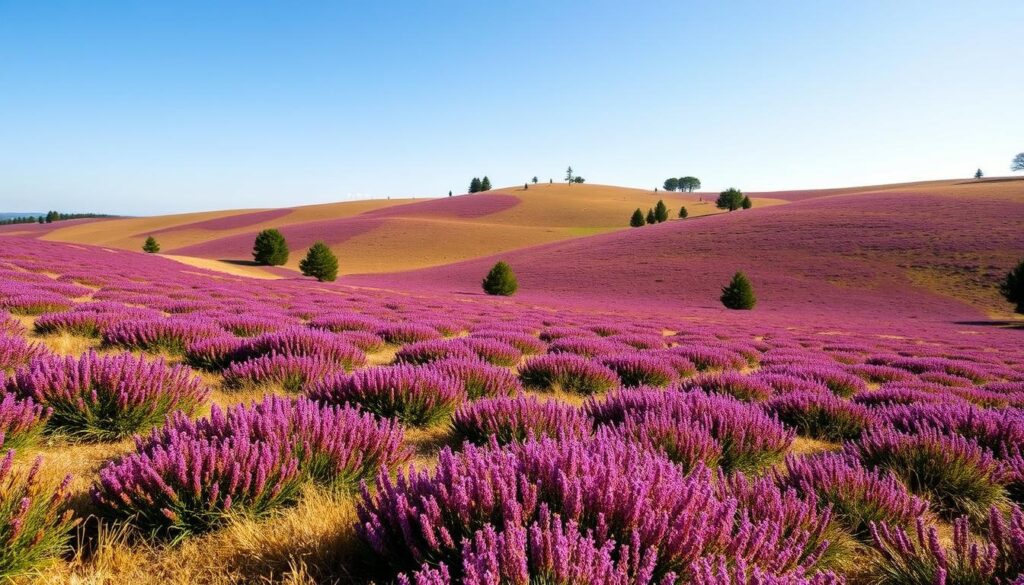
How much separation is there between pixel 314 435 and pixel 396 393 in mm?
1314

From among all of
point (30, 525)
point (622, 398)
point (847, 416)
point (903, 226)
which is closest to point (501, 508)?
point (30, 525)

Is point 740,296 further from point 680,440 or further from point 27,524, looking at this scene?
point 27,524

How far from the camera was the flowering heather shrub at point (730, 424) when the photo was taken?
3271mm

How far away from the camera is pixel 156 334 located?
17.0ft

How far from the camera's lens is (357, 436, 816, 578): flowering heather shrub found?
1.47 metres

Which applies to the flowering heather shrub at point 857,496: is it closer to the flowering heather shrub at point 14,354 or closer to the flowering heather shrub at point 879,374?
the flowering heather shrub at point 14,354

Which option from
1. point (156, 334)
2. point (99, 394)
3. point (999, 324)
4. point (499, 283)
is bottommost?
point (999, 324)

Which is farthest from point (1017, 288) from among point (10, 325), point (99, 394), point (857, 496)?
point (10, 325)

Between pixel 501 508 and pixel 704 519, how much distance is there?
65cm

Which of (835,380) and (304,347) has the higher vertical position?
(304,347)

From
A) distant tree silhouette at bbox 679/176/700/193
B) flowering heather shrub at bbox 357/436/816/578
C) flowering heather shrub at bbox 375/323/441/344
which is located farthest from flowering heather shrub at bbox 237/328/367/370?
distant tree silhouette at bbox 679/176/700/193

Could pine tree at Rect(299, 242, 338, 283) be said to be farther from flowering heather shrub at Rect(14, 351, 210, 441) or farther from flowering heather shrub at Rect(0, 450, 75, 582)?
flowering heather shrub at Rect(0, 450, 75, 582)

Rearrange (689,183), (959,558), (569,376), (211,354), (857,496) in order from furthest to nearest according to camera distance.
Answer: (689,183) → (569,376) → (211,354) → (857,496) → (959,558)

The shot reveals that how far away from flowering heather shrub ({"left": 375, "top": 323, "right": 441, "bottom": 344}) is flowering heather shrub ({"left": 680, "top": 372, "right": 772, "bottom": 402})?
413 centimetres
